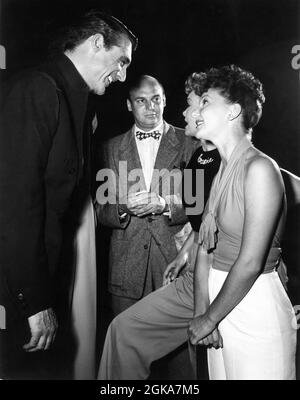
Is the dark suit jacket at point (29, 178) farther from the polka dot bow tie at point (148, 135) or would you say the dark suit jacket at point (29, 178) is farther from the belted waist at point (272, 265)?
the polka dot bow tie at point (148, 135)

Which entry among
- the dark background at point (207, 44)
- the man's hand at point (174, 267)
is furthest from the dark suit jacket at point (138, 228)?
the dark background at point (207, 44)

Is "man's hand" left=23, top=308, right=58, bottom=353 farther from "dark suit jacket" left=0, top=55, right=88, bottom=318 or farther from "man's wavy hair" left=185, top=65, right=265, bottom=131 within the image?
"man's wavy hair" left=185, top=65, right=265, bottom=131

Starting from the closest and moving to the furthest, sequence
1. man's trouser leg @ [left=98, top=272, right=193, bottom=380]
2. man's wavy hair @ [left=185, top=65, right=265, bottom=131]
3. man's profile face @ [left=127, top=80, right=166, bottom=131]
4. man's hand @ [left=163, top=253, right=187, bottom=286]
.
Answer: man's wavy hair @ [left=185, top=65, right=265, bottom=131] → man's trouser leg @ [left=98, top=272, right=193, bottom=380] → man's hand @ [left=163, top=253, right=187, bottom=286] → man's profile face @ [left=127, top=80, right=166, bottom=131]

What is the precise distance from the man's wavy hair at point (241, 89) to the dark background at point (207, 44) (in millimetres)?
743

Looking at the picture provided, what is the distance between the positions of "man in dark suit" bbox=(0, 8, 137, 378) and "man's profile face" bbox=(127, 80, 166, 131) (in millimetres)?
878

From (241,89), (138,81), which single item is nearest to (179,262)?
(241,89)

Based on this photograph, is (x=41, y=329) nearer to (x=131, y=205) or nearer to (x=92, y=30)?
(x=131, y=205)

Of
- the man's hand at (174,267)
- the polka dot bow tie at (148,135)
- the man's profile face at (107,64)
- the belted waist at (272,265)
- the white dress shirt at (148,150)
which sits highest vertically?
the man's profile face at (107,64)

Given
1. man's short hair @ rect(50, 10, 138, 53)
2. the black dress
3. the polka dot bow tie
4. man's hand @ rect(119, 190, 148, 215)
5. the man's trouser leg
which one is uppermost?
man's short hair @ rect(50, 10, 138, 53)

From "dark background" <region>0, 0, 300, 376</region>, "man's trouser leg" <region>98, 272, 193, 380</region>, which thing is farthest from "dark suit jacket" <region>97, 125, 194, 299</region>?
"man's trouser leg" <region>98, 272, 193, 380</region>

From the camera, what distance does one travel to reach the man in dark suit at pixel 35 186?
1.52 m

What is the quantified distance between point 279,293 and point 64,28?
5.44 ft

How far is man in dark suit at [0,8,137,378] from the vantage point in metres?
1.52

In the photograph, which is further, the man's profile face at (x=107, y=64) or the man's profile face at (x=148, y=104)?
the man's profile face at (x=148, y=104)
